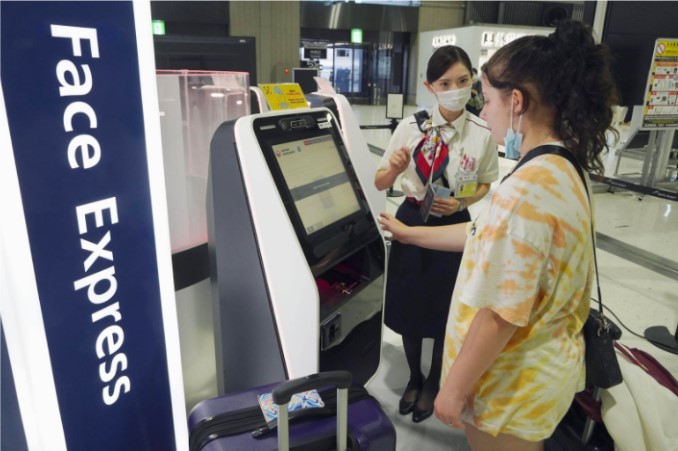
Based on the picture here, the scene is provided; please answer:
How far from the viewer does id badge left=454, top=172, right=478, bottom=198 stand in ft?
6.76

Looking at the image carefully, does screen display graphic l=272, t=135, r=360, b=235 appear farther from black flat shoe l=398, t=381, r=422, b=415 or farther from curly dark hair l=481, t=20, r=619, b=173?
black flat shoe l=398, t=381, r=422, b=415

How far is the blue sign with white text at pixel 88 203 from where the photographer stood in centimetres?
90

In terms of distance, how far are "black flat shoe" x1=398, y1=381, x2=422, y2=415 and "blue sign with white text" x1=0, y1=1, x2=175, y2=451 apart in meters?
1.30

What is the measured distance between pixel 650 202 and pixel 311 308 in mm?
6041

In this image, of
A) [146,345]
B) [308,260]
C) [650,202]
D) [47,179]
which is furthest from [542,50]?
[650,202]

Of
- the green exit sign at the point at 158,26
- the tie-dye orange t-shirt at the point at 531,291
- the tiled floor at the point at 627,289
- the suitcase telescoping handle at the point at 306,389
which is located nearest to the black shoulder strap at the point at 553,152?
the tie-dye orange t-shirt at the point at 531,291

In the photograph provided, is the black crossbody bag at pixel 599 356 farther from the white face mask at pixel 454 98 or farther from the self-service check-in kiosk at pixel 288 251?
the white face mask at pixel 454 98

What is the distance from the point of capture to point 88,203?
1030mm

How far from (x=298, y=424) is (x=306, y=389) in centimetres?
19

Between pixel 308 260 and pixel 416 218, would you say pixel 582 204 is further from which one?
pixel 416 218

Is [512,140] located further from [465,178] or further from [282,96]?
[282,96]

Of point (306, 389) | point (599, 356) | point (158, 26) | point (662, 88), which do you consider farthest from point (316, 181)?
point (158, 26)

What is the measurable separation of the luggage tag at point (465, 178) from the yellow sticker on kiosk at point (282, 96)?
191 cm

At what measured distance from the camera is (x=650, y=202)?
237 inches
